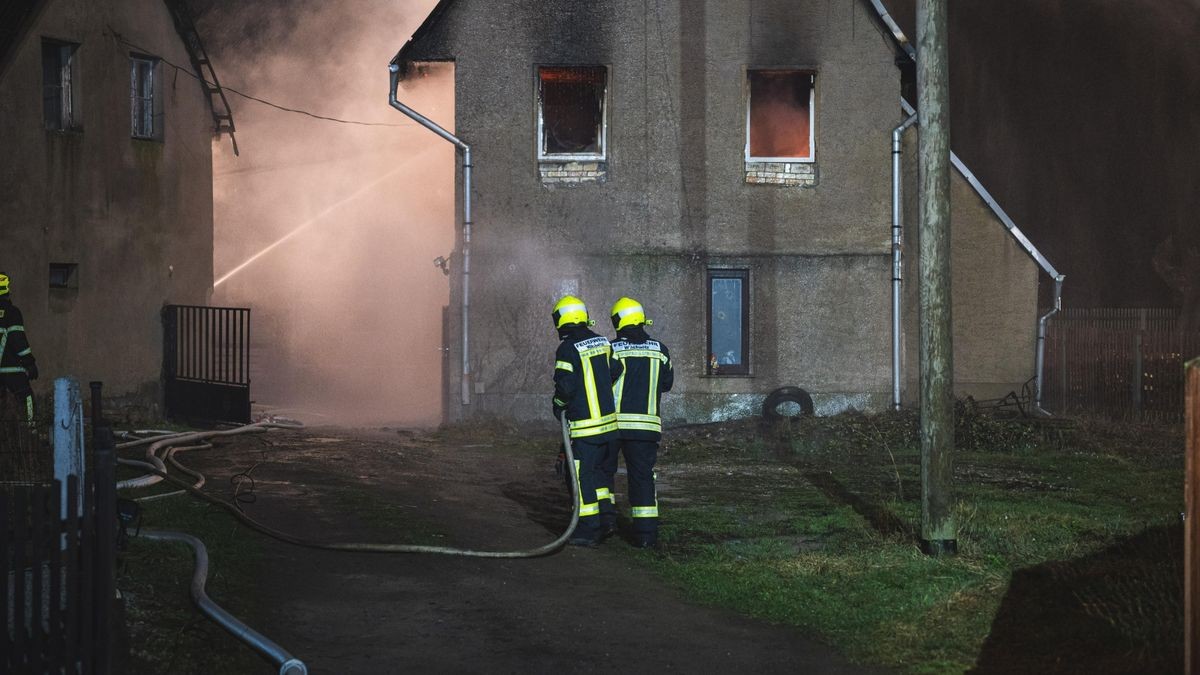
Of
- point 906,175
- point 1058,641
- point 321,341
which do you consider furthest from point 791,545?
point 321,341

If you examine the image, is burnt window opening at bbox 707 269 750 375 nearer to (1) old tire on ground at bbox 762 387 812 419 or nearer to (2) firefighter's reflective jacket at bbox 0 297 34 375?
(1) old tire on ground at bbox 762 387 812 419

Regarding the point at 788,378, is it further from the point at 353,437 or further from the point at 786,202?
the point at 353,437

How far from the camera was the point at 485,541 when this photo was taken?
31.1 ft

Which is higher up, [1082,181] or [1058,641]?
[1082,181]

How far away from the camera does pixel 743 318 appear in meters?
18.3

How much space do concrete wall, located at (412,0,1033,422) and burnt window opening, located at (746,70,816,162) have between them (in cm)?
25

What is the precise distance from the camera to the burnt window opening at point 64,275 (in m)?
17.6

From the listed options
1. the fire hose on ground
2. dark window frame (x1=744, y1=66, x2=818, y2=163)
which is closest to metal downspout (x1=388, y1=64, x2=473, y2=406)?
dark window frame (x1=744, y1=66, x2=818, y2=163)

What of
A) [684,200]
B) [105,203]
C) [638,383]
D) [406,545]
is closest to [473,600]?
[406,545]

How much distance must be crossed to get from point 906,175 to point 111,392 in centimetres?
1187

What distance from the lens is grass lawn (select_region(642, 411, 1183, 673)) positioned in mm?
6562

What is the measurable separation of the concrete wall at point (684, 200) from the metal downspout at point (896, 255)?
132mm

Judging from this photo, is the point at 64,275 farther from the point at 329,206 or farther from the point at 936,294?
the point at 936,294

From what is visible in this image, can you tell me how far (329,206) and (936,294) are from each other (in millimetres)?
22992
